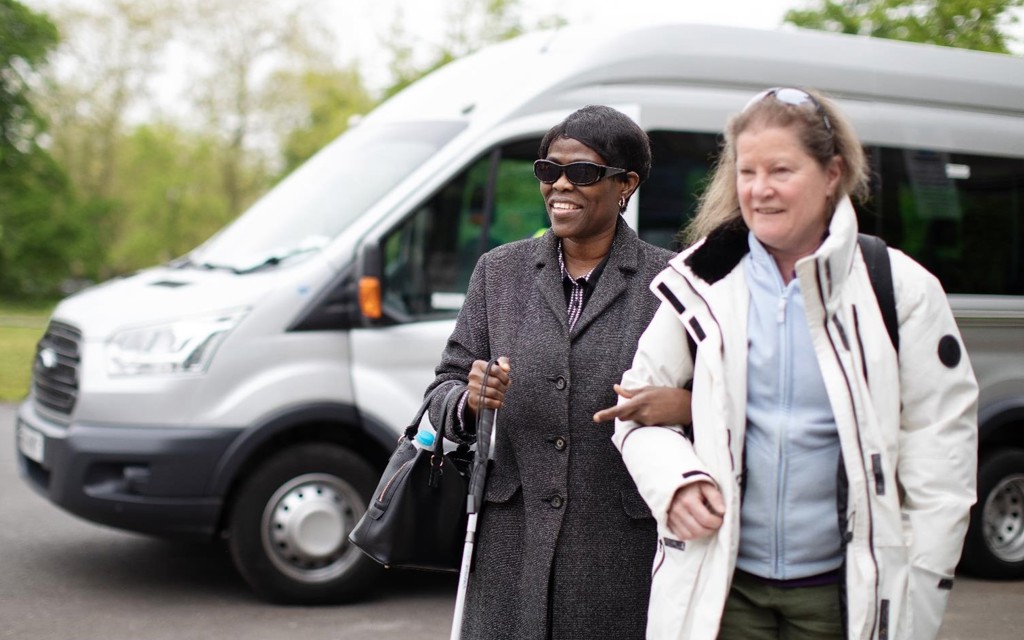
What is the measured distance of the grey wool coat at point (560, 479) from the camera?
2.71 meters

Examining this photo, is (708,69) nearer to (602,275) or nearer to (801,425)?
(602,275)

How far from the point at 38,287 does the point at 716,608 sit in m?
47.3

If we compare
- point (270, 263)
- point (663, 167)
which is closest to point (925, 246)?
point (663, 167)

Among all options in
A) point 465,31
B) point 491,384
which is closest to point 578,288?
point 491,384

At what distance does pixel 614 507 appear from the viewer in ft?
8.95

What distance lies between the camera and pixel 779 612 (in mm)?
2457

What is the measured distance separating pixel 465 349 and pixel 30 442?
3.71 m

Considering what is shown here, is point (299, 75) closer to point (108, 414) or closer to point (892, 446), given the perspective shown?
point (108, 414)

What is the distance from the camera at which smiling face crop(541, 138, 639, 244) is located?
2836 millimetres

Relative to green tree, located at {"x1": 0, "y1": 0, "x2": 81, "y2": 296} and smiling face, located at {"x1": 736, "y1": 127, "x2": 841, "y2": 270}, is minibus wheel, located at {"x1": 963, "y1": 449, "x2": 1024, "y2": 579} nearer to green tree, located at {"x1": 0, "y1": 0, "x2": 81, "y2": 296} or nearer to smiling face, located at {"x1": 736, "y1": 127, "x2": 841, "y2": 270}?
smiling face, located at {"x1": 736, "y1": 127, "x2": 841, "y2": 270}

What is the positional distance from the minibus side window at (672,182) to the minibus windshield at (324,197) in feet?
3.19

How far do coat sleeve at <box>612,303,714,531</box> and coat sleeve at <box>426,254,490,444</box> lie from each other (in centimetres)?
47

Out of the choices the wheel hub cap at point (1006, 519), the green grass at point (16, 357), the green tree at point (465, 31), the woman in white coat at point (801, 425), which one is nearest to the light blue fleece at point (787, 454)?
the woman in white coat at point (801, 425)

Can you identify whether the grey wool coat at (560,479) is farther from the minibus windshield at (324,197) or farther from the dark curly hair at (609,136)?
the minibus windshield at (324,197)
